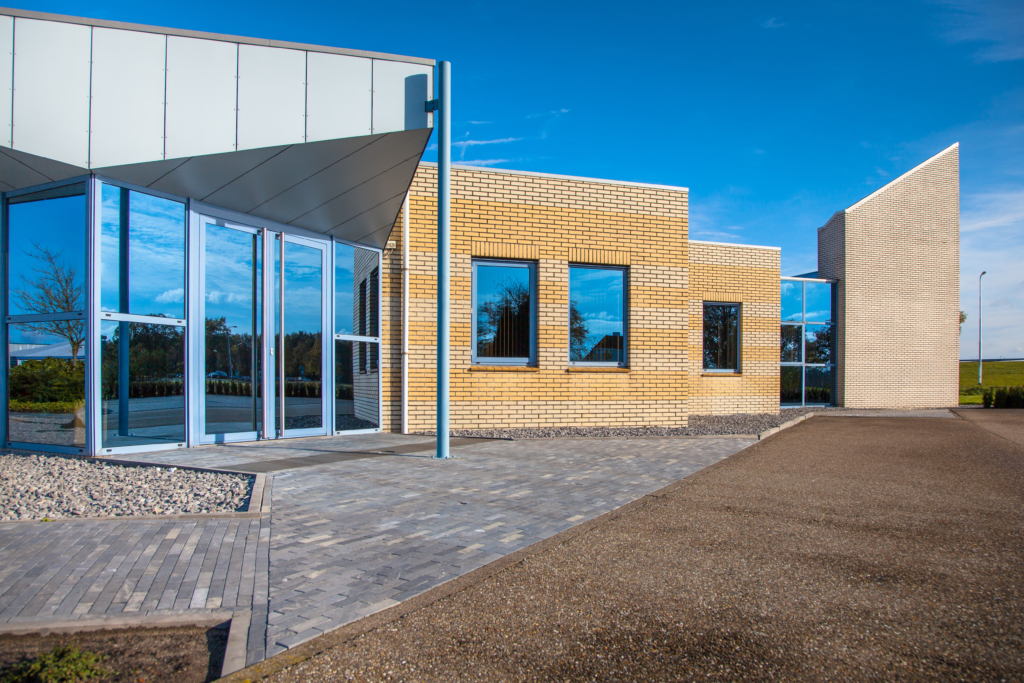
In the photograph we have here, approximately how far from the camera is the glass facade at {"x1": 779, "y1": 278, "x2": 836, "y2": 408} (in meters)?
21.1

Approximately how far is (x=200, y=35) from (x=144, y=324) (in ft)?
11.7

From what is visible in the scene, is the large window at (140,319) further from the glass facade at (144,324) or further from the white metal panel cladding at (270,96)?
the white metal panel cladding at (270,96)

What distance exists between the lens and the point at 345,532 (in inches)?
175

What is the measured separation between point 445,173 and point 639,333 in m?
5.77

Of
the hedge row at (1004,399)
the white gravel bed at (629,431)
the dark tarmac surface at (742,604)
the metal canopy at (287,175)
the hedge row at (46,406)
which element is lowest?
the hedge row at (1004,399)

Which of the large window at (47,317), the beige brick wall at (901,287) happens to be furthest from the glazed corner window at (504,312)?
the beige brick wall at (901,287)

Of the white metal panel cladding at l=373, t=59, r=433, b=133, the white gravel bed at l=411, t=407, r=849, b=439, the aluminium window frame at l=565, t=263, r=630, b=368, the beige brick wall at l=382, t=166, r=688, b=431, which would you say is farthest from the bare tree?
the aluminium window frame at l=565, t=263, r=630, b=368

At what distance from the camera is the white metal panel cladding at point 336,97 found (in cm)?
709

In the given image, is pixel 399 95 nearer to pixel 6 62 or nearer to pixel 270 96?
pixel 270 96

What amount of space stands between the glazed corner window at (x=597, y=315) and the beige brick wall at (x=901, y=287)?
12961mm

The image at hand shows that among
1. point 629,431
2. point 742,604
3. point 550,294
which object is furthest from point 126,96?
point 629,431

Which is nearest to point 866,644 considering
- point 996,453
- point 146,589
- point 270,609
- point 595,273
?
point 270,609

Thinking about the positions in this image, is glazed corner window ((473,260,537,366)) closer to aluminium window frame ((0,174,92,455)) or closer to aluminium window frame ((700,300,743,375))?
aluminium window frame ((0,174,92,455))

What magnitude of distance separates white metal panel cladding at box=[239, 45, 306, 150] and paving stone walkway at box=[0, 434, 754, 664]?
148 inches
